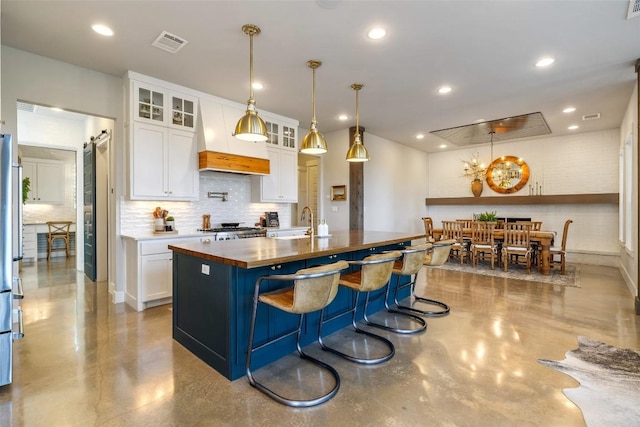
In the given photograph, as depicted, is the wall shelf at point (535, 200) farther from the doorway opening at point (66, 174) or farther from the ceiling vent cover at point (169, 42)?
the doorway opening at point (66, 174)

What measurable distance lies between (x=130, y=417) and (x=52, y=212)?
8438 millimetres

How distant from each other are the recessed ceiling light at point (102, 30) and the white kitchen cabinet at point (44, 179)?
21.1 ft

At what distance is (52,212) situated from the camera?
7.91 metres

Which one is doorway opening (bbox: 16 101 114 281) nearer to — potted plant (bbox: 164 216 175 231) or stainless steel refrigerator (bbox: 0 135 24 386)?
potted plant (bbox: 164 216 175 231)

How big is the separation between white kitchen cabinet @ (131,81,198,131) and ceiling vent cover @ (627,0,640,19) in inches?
A: 190

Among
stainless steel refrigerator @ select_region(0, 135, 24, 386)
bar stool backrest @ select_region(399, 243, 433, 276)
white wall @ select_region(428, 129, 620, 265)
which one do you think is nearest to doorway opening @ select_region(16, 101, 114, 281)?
stainless steel refrigerator @ select_region(0, 135, 24, 386)

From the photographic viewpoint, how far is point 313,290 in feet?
6.64

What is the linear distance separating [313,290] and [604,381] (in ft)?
7.07

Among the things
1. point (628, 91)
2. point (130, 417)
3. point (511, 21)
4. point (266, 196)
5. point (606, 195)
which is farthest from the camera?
point (606, 195)

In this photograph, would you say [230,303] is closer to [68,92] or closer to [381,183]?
[68,92]

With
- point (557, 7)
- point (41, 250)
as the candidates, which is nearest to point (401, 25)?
point (557, 7)

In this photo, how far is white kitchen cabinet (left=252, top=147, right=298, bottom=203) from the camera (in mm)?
5520

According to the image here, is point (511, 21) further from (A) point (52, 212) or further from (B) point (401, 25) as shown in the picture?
(A) point (52, 212)

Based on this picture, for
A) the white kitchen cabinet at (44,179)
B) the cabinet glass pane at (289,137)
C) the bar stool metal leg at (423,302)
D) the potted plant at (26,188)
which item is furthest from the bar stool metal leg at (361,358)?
the white kitchen cabinet at (44,179)
